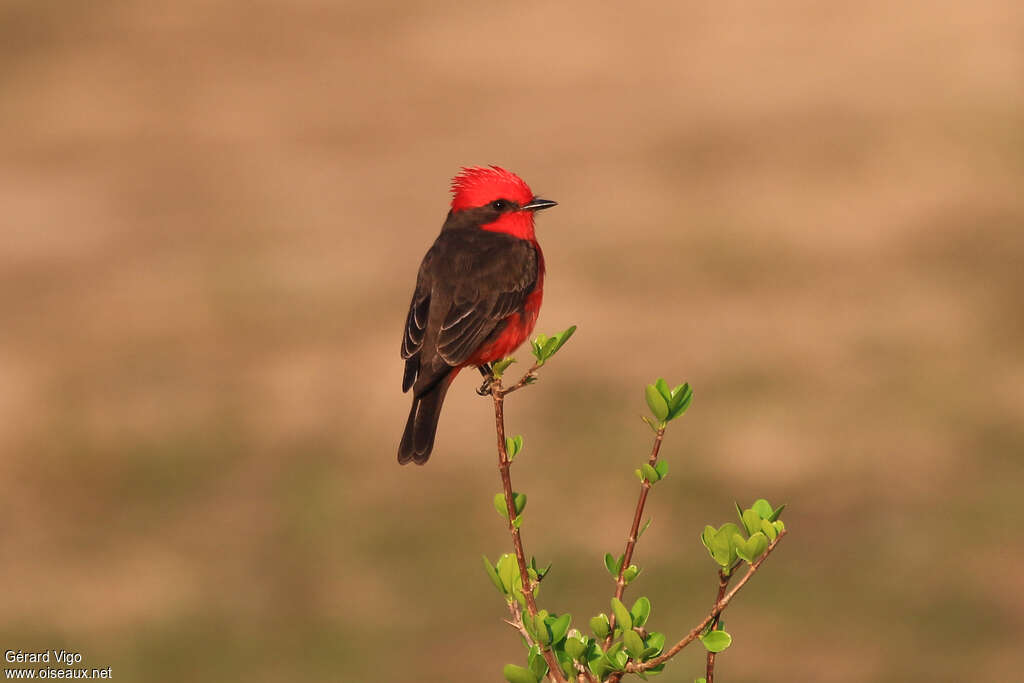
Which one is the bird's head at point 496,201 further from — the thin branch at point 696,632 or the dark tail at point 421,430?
the thin branch at point 696,632

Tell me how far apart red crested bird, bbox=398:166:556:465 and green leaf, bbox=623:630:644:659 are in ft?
6.66

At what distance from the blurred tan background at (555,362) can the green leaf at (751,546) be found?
6.84 metres

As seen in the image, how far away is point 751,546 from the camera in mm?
2871

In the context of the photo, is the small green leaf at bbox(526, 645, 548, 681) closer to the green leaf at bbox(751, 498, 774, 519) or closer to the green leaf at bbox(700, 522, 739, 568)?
the green leaf at bbox(700, 522, 739, 568)

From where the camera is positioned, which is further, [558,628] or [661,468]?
[661,468]

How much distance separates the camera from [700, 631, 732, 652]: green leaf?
9.27 feet

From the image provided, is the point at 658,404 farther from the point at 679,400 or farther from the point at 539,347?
the point at 539,347

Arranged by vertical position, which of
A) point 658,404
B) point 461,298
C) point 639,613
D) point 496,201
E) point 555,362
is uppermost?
point 555,362

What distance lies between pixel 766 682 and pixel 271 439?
4.77m

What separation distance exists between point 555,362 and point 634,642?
10164mm

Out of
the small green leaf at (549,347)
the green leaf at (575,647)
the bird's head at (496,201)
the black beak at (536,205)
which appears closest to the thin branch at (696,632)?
the green leaf at (575,647)

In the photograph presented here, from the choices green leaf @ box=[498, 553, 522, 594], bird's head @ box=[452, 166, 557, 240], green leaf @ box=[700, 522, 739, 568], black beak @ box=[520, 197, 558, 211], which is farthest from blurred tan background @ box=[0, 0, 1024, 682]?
green leaf @ box=[700, 522, 739, 568]

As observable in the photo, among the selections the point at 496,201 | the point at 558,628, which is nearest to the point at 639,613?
the point at 558,628

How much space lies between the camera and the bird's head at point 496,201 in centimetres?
570
